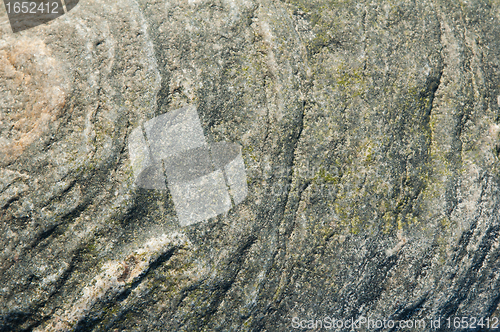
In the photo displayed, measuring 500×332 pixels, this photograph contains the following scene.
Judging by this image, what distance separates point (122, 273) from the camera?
1687 mm

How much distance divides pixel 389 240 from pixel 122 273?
1.50 m

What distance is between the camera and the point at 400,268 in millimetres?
2129

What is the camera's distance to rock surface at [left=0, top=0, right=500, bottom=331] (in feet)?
5.29

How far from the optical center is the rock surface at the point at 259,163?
1.61 m

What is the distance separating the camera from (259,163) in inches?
71.6

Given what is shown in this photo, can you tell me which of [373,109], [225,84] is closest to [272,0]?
[225,84]

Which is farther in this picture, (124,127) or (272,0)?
(272,0)

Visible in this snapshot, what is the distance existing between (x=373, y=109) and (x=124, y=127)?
1.35 meters

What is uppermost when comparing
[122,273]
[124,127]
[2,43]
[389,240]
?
[2,43]

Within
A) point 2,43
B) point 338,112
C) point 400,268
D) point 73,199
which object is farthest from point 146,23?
point 400,268

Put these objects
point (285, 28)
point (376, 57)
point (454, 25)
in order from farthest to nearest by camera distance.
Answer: point (454, 25)
point (376, 57)
point (285, 28)

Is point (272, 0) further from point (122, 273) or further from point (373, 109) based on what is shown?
point (122, 273)

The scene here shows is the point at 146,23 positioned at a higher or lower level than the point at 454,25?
higher

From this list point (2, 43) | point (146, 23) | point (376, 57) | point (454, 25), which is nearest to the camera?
point (2, 43)
